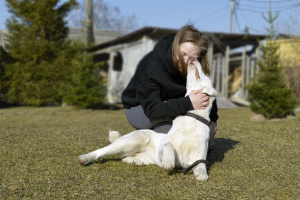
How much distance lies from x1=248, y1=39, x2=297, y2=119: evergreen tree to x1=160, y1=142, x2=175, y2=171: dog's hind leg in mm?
7437

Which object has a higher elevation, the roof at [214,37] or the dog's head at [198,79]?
the roof at [214,37]

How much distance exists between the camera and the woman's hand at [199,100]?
3.11 meters

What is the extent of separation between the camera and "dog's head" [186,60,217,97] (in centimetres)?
312

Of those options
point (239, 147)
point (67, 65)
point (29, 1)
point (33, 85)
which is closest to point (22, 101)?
point (33, 85)

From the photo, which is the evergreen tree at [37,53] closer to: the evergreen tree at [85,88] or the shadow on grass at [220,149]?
the evergreen tree at [85,88]

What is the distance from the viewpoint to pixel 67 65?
14.0 metres

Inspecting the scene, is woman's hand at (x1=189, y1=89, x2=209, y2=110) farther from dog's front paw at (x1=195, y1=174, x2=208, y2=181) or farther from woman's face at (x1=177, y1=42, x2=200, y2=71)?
dog's front paw at (x1=195, y1=174, x2=208, y2=181)

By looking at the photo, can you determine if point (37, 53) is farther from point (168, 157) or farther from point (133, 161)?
point (168, 157)

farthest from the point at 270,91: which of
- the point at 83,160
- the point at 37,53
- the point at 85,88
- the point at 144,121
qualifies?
the point at 37,53

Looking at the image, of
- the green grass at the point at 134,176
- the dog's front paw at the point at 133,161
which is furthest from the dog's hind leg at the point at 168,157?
the dog's front paw at the point at 133,161

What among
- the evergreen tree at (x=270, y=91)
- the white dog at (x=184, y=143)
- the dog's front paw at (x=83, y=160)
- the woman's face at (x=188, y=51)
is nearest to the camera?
the white dog at (x=184, y=143)

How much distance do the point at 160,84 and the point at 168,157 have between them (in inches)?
39.5

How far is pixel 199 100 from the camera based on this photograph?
3.11m

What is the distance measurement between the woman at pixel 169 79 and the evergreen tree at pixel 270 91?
6.30 meters
